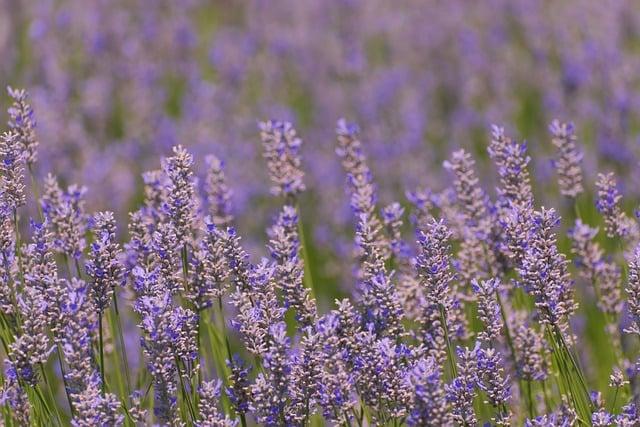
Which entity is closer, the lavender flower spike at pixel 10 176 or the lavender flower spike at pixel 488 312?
the lavender flower spike at pixel 488 312

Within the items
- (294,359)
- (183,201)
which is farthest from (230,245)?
(294,359)

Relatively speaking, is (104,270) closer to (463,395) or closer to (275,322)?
(275,322)

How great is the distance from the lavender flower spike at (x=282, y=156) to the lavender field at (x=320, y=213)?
0.03ft

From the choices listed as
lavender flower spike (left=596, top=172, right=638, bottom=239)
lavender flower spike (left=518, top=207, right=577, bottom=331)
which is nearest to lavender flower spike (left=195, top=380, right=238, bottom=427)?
lavender flower spike (left=518, top=207, right=577, bottom=331)

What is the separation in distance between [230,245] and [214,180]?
3.25 ft

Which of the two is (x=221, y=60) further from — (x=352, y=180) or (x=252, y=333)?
Result: (x=252, y=333)

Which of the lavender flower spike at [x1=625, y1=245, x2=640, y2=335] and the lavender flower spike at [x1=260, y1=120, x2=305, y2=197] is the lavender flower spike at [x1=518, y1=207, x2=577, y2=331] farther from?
the lavender flower spike at [x1=260, y1=120, x2=305, y2=197]

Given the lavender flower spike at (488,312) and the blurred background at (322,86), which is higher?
the blurred background at (322,86)

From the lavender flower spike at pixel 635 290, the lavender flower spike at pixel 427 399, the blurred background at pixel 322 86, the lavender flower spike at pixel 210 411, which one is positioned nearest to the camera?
the lavender flower spike at pixel 427 399

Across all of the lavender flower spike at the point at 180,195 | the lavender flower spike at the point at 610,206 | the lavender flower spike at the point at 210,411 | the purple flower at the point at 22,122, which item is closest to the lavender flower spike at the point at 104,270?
the lavender flower spike at the point at 180,195

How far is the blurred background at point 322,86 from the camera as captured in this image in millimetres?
6871

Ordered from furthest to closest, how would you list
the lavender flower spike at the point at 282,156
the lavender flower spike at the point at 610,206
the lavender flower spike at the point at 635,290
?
1. the lavender flower spike at the point at 282,156
2. the lavender flower spike at the point at 610,206
3. the lavender flower spike at the point at 635,290

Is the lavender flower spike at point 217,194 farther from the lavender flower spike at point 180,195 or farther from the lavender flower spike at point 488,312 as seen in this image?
the lavender flower spike at point 488,312

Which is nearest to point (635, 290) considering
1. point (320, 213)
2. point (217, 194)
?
point (217, 194)
